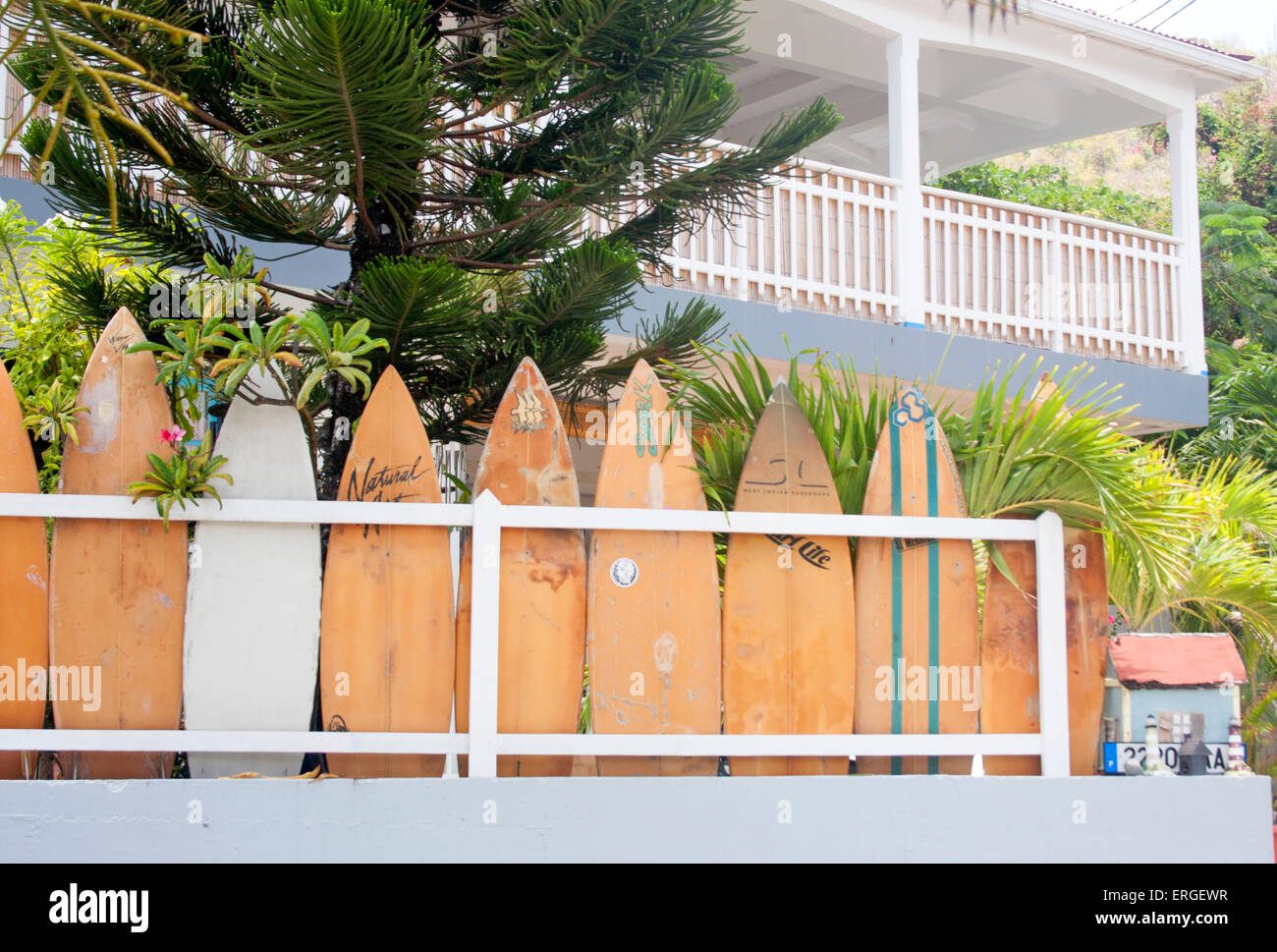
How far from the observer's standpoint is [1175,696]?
353 centimetres

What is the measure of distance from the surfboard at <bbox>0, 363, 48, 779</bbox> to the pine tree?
91cm

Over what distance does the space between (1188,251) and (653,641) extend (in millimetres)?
7988

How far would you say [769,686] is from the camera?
3410 millimetres

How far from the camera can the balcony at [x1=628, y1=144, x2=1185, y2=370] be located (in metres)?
7.84

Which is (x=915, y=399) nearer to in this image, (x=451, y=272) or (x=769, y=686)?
(x=769, y=686)

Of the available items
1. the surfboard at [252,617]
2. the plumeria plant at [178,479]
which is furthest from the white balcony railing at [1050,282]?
the plumeria plant at [178,479]

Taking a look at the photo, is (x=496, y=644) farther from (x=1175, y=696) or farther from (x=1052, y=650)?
(x=1175, y=696)

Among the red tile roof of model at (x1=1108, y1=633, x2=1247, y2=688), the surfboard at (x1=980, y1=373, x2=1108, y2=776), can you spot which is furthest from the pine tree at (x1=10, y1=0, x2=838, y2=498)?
the red tile roof of model at (x1=1108, y1=633, x2=1247, y2=688)

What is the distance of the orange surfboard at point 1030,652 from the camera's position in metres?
3.50

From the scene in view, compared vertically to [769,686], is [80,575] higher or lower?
higher

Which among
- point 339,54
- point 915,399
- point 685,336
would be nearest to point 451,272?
point 339,54

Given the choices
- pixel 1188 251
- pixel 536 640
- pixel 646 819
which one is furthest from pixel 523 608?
pixel 1188 251

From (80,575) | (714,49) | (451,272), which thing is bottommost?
(80,575)

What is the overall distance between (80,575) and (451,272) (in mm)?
1360
